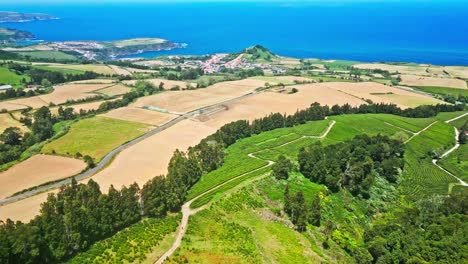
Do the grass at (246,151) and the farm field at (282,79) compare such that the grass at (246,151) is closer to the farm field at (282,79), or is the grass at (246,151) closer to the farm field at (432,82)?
the farm field at (282,79)

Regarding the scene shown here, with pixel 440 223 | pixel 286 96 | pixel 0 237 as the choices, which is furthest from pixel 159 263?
pixel 286 96

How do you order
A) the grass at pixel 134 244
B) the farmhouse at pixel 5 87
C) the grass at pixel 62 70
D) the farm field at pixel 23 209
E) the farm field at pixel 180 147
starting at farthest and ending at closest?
the grass at pixel 62 70 < the farmhouse at pixel 5 87 < the farm field at pixel 180 147 < the farm field at pixel 23 209 < the grass at pixel 134 244

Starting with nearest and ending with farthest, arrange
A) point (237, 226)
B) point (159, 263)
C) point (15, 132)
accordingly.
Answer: point (159, 263) < point (237, 226) < point (15, 132)

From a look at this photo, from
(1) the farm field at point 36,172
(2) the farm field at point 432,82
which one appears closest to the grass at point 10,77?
(1) the farm field at point 36,172

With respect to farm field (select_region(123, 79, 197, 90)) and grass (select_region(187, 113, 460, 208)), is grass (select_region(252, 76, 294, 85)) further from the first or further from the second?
grass (select_region(187, 113, 460, 208))

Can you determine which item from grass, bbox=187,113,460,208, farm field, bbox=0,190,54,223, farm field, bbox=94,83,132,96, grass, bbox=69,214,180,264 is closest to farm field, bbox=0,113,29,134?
farm field, bbox=94,83,132,96

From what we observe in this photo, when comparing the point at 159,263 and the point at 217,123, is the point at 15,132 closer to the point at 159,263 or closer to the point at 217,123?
the point at 217,123

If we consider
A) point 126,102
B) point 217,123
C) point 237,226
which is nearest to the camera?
point 237,226

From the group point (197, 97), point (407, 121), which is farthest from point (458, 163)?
point (197, 97)
